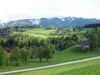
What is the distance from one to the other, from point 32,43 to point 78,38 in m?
27.6

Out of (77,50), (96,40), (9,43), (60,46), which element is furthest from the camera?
(9,43)

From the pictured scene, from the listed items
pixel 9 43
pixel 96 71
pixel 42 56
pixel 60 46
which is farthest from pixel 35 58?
pixel 96 71

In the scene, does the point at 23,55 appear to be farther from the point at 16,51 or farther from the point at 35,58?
the point at 35,58

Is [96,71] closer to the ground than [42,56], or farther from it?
farther from it

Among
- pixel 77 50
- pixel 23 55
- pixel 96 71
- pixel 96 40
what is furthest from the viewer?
pixel 77 50

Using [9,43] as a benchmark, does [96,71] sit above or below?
above

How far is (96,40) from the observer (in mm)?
111688

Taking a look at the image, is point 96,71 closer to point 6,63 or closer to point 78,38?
point 6,63

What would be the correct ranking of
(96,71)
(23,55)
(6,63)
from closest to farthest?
(96,71), (6,63), (23,55)

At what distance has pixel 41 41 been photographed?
168 m

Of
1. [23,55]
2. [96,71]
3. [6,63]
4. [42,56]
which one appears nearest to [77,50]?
[42,56]

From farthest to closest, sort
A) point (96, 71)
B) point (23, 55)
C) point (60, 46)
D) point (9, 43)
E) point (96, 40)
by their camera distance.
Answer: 1. point (9, 43)
2. point (60, 46)
3. point (96, 40)
4. point (23, 55)
5. point (96, 71)

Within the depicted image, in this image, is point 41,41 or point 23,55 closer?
point 23,55

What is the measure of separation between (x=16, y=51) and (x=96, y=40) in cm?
3291
